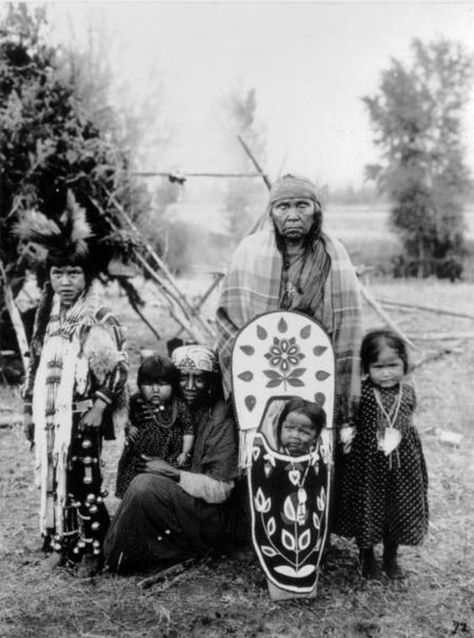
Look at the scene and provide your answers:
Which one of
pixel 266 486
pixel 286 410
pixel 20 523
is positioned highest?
pixel 286 410

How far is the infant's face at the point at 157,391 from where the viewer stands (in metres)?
3.75

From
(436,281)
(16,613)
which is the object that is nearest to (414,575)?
(16,613)

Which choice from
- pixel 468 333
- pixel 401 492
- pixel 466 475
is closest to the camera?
pixel 401 492

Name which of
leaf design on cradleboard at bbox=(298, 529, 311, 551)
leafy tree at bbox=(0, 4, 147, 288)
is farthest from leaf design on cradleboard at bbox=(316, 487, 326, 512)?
leafy tree at bbox=(0, 4, 147, 288)

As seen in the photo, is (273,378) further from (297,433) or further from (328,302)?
(328,302)

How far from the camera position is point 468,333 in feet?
40.1

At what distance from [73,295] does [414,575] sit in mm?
2430

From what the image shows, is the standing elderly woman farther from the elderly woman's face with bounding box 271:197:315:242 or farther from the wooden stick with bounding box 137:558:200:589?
the wooden stick with bounding box 137:558:200:589

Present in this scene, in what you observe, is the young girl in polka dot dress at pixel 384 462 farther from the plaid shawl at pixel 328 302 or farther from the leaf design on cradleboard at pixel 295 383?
the leaf design on cradleboard at pixel 295 383

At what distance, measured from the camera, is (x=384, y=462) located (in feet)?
11.8

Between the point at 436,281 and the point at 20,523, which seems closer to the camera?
the point at 20,523

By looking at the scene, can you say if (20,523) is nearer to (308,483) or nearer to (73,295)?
(73,295)

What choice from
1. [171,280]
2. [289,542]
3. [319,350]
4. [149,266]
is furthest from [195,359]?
[149,266]

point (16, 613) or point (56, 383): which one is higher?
point (56, 383)
